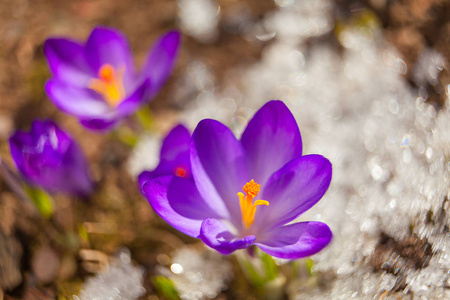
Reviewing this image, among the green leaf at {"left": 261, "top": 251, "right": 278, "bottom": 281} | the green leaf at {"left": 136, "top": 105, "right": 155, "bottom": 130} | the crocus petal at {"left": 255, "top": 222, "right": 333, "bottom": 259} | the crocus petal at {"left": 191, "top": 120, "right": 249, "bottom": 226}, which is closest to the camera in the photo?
the crocus petal at {"left": 255, "top": 222, "right": 333, "bottom": 259}

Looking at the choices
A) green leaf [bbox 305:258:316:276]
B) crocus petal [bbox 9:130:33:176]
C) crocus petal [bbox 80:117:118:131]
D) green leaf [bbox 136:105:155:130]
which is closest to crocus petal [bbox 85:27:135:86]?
green leaf [bbox 136:105:155:130]

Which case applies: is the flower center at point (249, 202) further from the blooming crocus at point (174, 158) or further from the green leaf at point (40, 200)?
the green leaf at point (40, 200)

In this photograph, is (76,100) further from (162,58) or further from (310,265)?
(310,265)

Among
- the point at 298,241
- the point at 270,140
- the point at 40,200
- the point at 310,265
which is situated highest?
the point at 270,140

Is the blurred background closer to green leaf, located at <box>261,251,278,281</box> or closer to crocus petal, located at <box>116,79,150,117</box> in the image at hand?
green leaf, located at <box>261,251,278,281</box>

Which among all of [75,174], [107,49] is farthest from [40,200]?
[107,49]

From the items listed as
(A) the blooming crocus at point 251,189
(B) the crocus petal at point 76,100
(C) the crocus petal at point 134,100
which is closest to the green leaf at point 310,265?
(A) the blooming crocus at point 251,189
